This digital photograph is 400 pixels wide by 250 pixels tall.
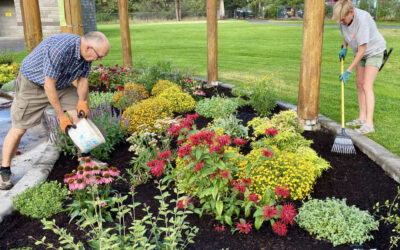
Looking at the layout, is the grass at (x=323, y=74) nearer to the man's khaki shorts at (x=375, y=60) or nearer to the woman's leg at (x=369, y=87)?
the woman's leg at (x=369, y=87)

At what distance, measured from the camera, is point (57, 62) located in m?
3.43

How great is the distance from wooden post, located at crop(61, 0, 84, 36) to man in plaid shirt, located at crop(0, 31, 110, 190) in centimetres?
97

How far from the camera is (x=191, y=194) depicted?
11.1ft

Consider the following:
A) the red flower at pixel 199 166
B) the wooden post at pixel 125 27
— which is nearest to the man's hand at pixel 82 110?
the red flower at pixel 199 166

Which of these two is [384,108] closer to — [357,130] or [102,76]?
[357,130]

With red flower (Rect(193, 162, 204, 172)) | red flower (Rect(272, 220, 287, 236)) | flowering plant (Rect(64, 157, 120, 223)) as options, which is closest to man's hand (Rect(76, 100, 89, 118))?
flowering plant (Rect(64, 157, 120, 223))

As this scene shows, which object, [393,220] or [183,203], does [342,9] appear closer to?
[393,220]

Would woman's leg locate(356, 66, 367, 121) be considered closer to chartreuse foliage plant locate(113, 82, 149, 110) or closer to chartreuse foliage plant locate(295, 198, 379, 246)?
chartreuse foliage plant locate(295, 198, 379, 246)

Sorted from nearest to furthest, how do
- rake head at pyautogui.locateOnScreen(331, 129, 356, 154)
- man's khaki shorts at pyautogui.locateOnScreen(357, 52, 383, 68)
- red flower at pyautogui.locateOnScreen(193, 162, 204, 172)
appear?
red flower at pyautogui.locateOnScreen(193, 162, 204, 172) < rake head at pyautogui.locateOnScreen(331, 129, 356, 154) < man's khaki shorts at pyautogui.locateOnScreen(357, 52, 383, 68)

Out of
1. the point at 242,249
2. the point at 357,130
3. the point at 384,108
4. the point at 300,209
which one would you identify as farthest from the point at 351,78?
the point at 242,249

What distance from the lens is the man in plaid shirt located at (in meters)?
3.43

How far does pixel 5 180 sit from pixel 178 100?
9.60ft

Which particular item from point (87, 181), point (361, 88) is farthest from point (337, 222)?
point (361, 88)

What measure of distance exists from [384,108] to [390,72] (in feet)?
15.6
